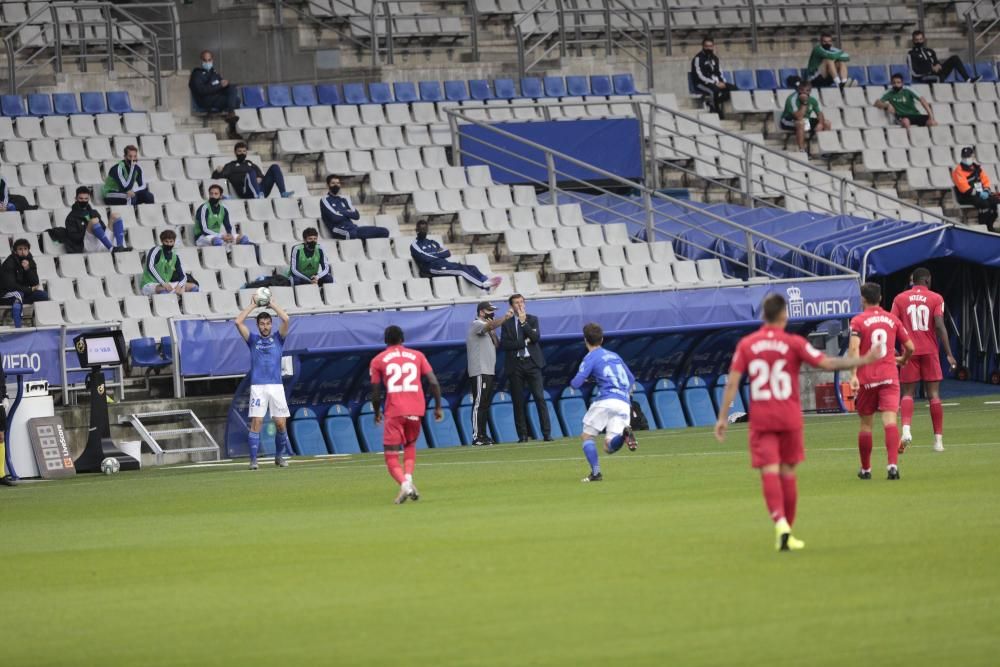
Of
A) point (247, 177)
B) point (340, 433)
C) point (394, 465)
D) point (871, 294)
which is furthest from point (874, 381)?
point (247, 177)

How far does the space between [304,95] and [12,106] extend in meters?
6.04

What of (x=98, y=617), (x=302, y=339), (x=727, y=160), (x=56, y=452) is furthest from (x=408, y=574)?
(x=727, y=160)

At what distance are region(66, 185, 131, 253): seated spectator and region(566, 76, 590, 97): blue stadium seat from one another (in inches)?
493

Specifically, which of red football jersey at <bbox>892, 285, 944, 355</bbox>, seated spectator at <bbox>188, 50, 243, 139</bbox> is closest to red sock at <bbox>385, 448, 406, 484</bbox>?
red football jersey at <bbox>892, 285, 944, 355</bbox>

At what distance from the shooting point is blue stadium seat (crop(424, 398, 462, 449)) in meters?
28.3

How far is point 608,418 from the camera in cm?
1858

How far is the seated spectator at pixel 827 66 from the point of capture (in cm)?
4072

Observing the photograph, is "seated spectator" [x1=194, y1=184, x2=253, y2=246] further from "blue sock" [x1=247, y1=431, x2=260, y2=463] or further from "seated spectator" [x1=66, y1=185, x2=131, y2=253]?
"blue sock" [x1=247, y1=431, x2=260, y2=463]

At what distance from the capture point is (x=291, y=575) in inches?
467

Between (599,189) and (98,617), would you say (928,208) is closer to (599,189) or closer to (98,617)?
(599,189)

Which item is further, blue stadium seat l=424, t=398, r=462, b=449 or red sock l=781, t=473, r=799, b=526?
blue stadium seat l=424, t=398, r=462, b=449

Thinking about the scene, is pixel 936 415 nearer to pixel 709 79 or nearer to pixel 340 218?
pixel 340 218

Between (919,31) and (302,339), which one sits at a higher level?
(919,31)

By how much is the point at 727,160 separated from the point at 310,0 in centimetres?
941
